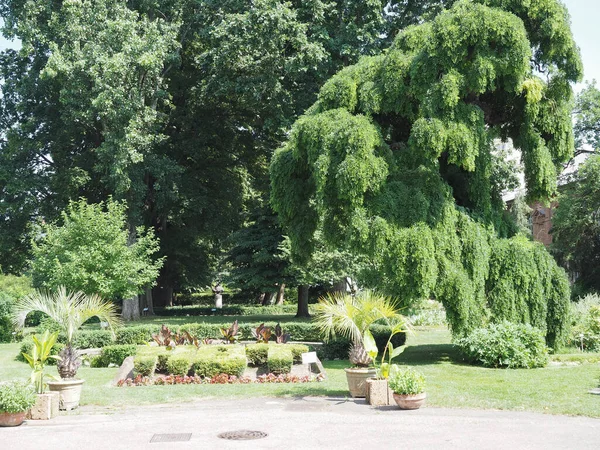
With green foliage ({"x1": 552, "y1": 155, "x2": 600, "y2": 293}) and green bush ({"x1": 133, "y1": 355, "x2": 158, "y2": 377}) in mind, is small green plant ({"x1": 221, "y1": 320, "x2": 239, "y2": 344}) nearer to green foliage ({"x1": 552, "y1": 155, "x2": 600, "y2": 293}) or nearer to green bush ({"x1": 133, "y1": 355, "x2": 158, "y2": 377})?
green bush ({"x1": 133, "y1": 355, "x2": 158, "y2": 377})

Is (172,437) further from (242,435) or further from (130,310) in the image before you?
(130,310)

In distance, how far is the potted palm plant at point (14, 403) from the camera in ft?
31.7

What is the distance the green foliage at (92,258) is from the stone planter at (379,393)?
15161 mm

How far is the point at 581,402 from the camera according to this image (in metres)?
11.1

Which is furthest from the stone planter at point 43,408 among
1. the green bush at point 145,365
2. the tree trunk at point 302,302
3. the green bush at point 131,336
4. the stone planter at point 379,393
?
the tree trunk at point 302,302

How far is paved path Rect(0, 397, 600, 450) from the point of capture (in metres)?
8.50

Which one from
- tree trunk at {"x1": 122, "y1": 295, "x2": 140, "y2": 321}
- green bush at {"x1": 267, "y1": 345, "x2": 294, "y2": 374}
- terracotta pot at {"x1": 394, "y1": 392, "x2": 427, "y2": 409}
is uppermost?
tree trunk at {"x1": 122, "y1": 295, "x2": 140, "y2": 321}

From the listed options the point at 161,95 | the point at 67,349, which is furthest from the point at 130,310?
the point at 67,349

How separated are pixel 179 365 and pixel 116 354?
13.2 ft

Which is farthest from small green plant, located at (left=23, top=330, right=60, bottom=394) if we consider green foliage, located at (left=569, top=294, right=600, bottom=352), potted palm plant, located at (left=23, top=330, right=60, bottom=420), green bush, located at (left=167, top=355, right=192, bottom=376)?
green foliage, located at (left=569, top=294, right=600, bottom=352)

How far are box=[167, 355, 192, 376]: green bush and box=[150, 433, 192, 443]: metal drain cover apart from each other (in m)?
5.85

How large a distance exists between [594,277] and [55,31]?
98.2ft

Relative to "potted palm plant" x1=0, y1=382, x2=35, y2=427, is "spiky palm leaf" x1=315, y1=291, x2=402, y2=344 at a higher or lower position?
higher

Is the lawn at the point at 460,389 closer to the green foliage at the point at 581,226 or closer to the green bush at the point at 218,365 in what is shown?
the green bush at the point at 218,365
